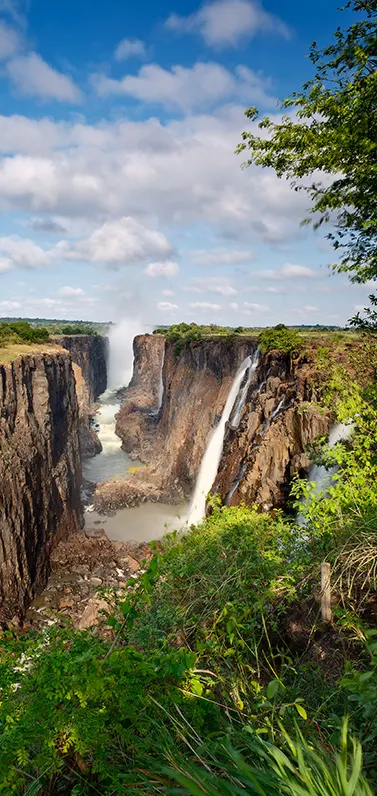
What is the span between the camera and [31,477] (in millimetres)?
22531

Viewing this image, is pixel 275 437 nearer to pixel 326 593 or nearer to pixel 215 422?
pixel 326 593

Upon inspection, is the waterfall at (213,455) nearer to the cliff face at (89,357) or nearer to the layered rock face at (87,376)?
the layered rock face at (87,376)

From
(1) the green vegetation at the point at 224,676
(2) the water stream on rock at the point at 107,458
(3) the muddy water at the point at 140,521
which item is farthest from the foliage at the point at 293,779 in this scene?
(2) the water stream on rock at the point at 107,458

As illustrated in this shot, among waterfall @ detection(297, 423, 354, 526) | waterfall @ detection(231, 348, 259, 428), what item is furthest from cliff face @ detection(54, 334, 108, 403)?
waterfall @ detection(297, 423, 354, 526)

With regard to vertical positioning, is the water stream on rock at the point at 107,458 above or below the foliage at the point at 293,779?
below

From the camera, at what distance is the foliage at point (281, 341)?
20.4 meters

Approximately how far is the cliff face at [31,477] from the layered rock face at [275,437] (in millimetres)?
10790

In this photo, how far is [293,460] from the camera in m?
15.6

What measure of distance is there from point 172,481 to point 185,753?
32806 mm

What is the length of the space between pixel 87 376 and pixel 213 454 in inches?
1607

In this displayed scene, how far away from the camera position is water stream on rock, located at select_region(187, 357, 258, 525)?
28250mm

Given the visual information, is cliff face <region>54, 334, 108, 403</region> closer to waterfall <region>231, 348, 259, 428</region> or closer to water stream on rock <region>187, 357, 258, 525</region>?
water stream on rock <region>187, 357, 258, 525</region>

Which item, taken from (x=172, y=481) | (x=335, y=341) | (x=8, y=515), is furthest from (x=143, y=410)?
(x=335, y=341)

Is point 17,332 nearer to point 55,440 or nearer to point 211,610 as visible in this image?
point 55,440
